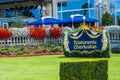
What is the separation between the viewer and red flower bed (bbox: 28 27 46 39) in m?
34.2

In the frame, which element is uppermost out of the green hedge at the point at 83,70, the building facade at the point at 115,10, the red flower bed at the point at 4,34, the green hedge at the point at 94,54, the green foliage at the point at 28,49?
the building facade at the point at 115,10

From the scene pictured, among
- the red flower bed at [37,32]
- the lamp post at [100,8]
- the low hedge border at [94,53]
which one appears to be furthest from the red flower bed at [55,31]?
the lamp post at [100,8]

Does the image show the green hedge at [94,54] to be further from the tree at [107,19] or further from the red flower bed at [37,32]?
the tree at [107,19]

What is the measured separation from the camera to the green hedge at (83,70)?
479 inches

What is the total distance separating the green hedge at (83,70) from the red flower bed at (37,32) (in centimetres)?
2211

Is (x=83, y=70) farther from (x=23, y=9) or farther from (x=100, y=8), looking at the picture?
(x=23, y=9)

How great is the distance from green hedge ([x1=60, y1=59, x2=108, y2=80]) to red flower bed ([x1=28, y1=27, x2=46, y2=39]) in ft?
72.6

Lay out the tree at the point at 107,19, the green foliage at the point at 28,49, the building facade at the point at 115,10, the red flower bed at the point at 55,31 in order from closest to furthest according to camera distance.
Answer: the green foliage at the point at 28,49
the red flower bed at the point at 55,31
the tree at the point at 107,19
the building facade at the point at 115,10

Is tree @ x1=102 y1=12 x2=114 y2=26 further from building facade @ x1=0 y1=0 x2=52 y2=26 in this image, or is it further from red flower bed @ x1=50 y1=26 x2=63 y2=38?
red flower bed @ x1=50 y1=26 x2=63 y2=38

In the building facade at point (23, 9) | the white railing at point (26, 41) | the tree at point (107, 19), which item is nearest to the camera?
the white railing at point (26, 41)

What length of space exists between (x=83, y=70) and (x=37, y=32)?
22222mm

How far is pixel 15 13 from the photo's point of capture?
5797 centimetres

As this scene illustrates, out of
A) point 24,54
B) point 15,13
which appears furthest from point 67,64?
point 15,13

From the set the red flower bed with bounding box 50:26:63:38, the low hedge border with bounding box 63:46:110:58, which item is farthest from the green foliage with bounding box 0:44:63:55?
the low hedge border with bounding box 63:46:110:58
